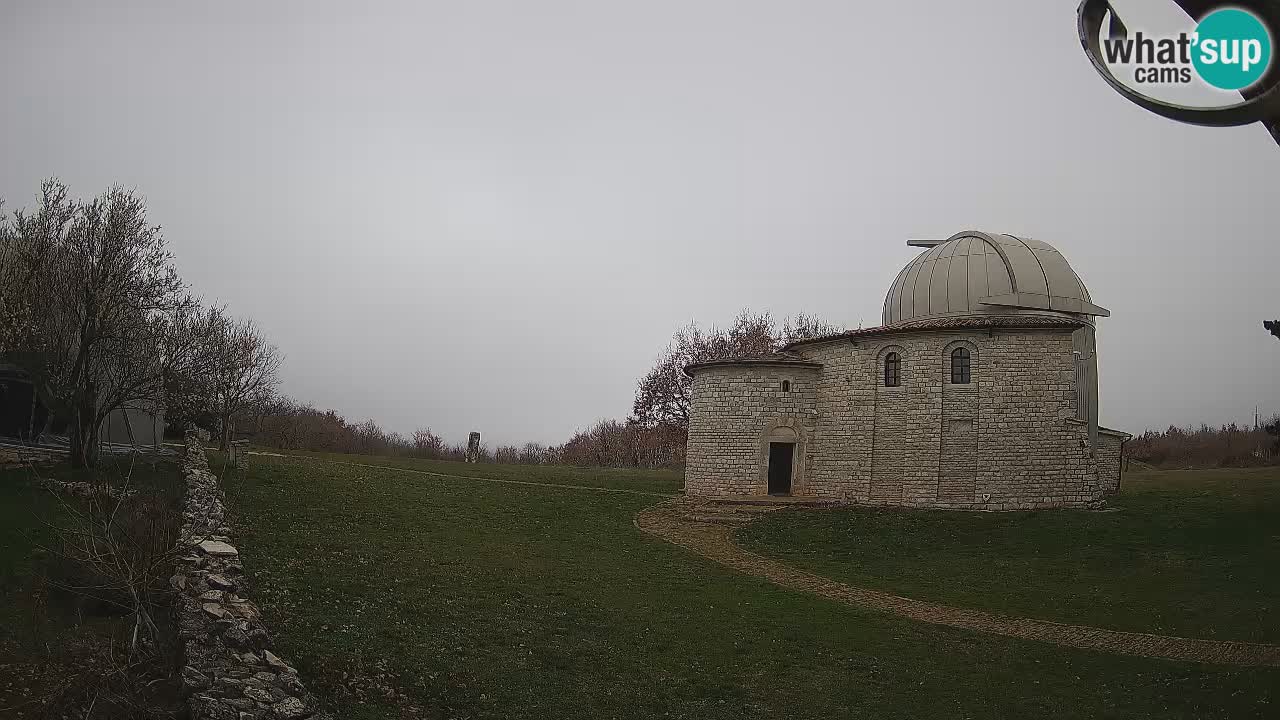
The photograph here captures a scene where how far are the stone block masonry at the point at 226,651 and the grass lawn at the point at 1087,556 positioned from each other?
12122mm

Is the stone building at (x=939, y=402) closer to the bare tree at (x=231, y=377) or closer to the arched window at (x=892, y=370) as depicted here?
the arched window at (x=892, y=370)

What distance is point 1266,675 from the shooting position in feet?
32.0

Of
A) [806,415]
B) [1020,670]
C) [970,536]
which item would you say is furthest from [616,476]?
[1020,670]

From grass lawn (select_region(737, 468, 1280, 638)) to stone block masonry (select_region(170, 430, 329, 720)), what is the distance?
12.1 m

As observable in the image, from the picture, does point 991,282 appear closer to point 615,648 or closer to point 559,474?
point 559,474

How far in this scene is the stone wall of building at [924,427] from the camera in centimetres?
2339

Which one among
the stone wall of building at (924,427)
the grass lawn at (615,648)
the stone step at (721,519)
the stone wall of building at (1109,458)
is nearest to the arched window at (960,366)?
the stone wall of building at (924,427)

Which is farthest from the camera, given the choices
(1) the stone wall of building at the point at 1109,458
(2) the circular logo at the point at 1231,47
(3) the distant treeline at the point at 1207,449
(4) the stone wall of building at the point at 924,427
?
(3) the distant treeline at the point at 1207,449

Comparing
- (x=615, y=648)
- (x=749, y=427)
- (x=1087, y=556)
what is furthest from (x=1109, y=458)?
(x=615, y=648)

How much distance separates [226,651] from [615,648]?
5.05 m

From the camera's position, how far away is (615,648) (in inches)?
424

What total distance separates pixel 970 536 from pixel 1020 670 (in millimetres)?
10452

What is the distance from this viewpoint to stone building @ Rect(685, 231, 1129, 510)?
2350 cm

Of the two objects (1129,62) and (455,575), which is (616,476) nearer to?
(455,575)
